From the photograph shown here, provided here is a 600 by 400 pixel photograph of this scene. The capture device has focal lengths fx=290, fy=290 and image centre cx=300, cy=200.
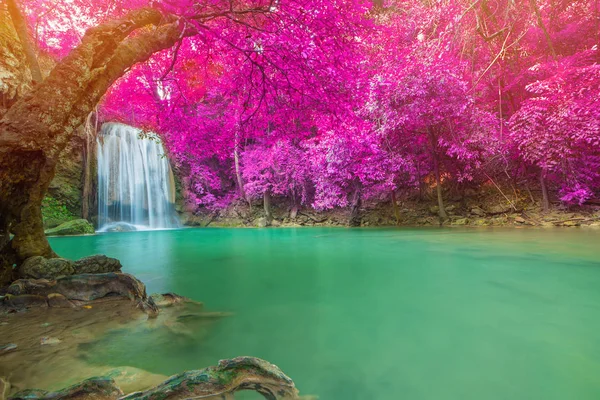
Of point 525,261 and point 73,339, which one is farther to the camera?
point 525,261

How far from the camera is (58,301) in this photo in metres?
2.42

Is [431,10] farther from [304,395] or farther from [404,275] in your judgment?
[304,395]

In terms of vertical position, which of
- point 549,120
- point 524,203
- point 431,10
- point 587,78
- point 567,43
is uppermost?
point 567,43

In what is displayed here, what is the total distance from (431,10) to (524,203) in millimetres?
7375

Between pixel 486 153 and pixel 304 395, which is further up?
pixel 486 153

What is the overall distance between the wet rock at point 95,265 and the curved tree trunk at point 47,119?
0.41 m

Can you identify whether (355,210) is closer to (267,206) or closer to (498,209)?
(267,206)

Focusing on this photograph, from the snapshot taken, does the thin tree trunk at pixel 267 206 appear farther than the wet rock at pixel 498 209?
Yes

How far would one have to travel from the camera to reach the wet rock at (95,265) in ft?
9.62

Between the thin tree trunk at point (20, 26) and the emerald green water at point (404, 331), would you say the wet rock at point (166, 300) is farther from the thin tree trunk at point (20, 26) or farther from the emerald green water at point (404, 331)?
the thin tree trunk at point (20, 26)

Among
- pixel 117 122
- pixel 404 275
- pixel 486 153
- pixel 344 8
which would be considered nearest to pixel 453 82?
pixel 486 153

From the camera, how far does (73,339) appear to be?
69.4 inches

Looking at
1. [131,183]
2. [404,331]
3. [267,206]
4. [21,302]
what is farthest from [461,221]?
[131,183]

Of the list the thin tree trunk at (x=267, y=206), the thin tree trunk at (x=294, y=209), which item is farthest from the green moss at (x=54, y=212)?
the thin tree trunk at (x=294, y=209)
